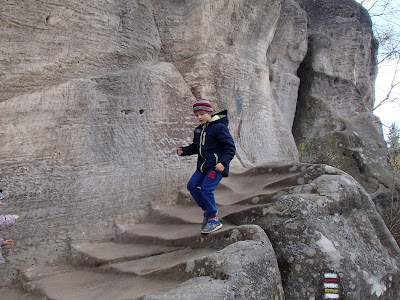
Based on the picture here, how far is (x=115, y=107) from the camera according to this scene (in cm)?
456

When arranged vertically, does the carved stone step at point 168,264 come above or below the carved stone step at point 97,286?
above

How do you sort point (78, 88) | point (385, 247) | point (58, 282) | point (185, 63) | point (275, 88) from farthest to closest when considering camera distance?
point (275, 88) → point (185, 63) → point (78, 88) → point (385, 247) → point (58, 282)

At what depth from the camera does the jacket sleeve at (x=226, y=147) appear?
3.02 m

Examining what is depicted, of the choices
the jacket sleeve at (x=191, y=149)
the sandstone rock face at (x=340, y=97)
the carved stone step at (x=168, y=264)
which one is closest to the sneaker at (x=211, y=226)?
the carved stone step at (x=168, y=264)

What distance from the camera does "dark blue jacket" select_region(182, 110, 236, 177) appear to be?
10.1 feet

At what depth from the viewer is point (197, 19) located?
5871 mm

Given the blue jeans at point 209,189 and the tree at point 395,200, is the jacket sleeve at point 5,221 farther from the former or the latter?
the tree at point 395,200

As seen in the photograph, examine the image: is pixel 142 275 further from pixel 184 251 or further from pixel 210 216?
pixel 210 216

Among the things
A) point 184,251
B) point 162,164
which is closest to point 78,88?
point 162,164

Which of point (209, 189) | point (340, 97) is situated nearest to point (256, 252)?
point (209, 189)

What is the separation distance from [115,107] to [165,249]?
204 centimetres

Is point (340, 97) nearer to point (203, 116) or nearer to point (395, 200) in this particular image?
point (395, 200)

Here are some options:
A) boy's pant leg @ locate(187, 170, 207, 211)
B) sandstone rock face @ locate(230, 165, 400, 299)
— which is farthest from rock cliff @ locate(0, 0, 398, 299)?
boy's pant leg @ locate(187, 170, 207, 211)

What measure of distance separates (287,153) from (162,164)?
312cm
